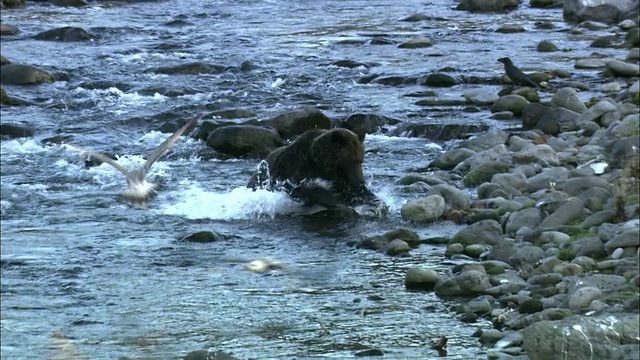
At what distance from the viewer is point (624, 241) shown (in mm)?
7387

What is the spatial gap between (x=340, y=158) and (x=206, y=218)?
3.95 ft

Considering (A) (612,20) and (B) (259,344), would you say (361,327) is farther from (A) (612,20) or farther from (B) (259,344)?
(A) (612,20)

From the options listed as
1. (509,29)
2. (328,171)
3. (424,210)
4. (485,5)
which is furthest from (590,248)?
(485,5)

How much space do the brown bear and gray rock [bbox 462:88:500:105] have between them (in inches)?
161

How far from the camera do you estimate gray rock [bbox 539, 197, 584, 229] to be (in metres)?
8.25

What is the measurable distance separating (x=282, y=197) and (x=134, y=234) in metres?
1.40

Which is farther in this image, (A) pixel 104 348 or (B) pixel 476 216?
(B) pixel 476 216

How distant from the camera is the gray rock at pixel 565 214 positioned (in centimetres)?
825

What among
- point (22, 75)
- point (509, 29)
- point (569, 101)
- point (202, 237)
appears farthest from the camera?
point (509, 29)

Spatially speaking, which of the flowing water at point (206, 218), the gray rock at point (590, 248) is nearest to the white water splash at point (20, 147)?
the flowing water at point (206, 218)

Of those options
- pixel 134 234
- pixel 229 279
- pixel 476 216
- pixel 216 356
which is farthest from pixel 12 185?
pixel 216 356

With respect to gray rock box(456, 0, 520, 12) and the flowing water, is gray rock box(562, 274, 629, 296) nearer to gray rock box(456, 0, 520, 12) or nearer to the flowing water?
the flowing water

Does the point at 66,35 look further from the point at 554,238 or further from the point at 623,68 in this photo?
the point at 554,238

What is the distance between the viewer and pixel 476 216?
8914mm
